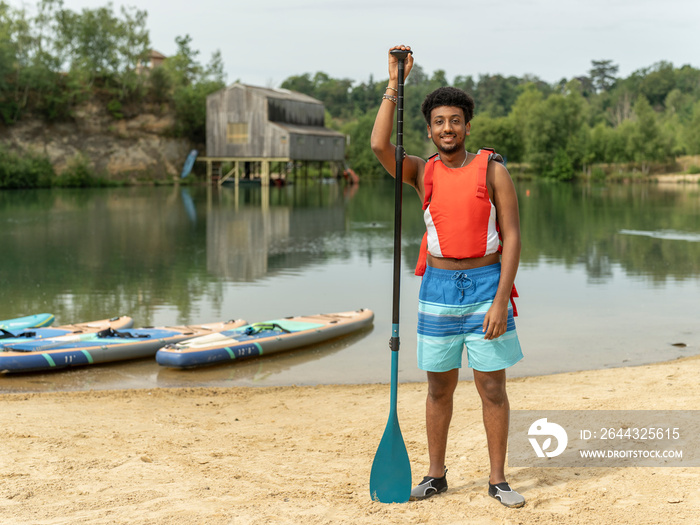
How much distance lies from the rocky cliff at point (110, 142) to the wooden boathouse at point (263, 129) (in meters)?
4.35

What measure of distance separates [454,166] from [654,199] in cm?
5076

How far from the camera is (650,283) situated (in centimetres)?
1858

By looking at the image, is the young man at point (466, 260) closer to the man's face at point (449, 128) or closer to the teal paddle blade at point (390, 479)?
the man's face at point (449, 128)

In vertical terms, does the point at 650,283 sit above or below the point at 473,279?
below

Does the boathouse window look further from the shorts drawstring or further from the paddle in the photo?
the shorts drawstring

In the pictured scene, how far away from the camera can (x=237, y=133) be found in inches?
2650

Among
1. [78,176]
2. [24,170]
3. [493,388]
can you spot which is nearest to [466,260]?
[493,388]

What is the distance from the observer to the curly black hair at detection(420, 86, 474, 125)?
4.60 m

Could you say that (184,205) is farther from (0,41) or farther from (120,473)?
(120,473)

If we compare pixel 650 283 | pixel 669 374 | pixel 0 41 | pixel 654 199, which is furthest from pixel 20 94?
pixel 669 374

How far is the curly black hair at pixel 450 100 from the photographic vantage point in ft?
15.1

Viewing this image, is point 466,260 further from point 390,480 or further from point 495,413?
point 390,480

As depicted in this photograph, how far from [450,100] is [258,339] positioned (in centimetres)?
762

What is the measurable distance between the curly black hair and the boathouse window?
6353 centimetres
